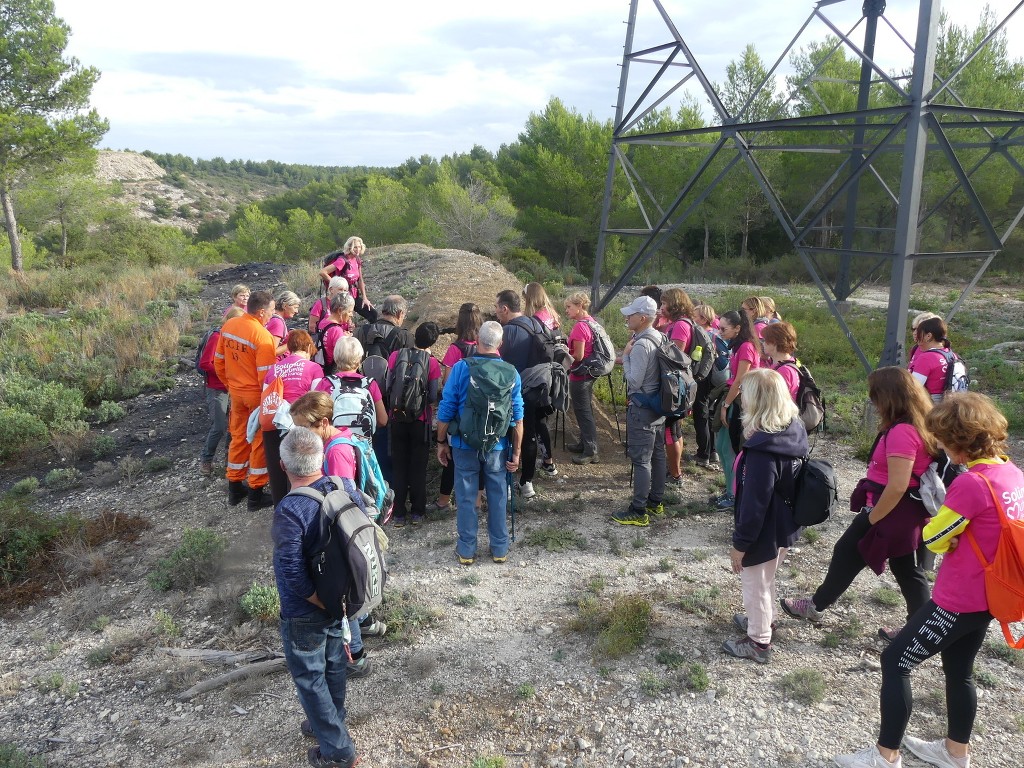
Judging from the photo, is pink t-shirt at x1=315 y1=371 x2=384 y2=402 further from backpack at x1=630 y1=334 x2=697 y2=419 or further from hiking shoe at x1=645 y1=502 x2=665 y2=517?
hiking shoe at x1=645 y1=502 x2=665 y2=517

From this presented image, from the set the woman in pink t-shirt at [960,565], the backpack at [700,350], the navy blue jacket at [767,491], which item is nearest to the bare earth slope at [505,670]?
the woman in pink t-shirt at [960,565]

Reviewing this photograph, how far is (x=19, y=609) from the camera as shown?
4762 millimetres

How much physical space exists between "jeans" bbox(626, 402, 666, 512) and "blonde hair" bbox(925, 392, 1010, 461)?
8.04ft

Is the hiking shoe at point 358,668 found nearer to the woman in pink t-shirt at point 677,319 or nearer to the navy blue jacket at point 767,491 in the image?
the navy blue jacket at point 767,491

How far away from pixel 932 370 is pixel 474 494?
3.36 metres

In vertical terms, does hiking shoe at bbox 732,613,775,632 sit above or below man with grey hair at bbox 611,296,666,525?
below

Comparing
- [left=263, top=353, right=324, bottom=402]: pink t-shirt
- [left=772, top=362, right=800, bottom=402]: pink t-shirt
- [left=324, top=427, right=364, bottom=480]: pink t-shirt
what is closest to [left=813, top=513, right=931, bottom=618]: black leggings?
Result: [left=772, top=362, right=800, bottom=402]: pink t-shirt

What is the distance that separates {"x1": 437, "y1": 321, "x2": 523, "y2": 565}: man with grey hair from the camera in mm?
4457

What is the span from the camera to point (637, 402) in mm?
5012

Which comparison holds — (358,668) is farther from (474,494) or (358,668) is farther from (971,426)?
(971,426)

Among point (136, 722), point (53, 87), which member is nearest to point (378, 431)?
point (136, 722)

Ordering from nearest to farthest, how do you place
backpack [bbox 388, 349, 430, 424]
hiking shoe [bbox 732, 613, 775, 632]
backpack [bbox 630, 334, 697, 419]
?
hiking shoe [bbox 732, 613, 775, 632], backpack [bbox 630, 334, 697, 419], backpack [bbox 388, 349, 430, 424]

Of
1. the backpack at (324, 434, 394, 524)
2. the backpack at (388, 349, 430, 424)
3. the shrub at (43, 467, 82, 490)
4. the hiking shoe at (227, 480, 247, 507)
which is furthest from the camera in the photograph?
the shrub at (43, 467, 82, 490)

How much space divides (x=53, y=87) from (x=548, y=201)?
56.3 feet
